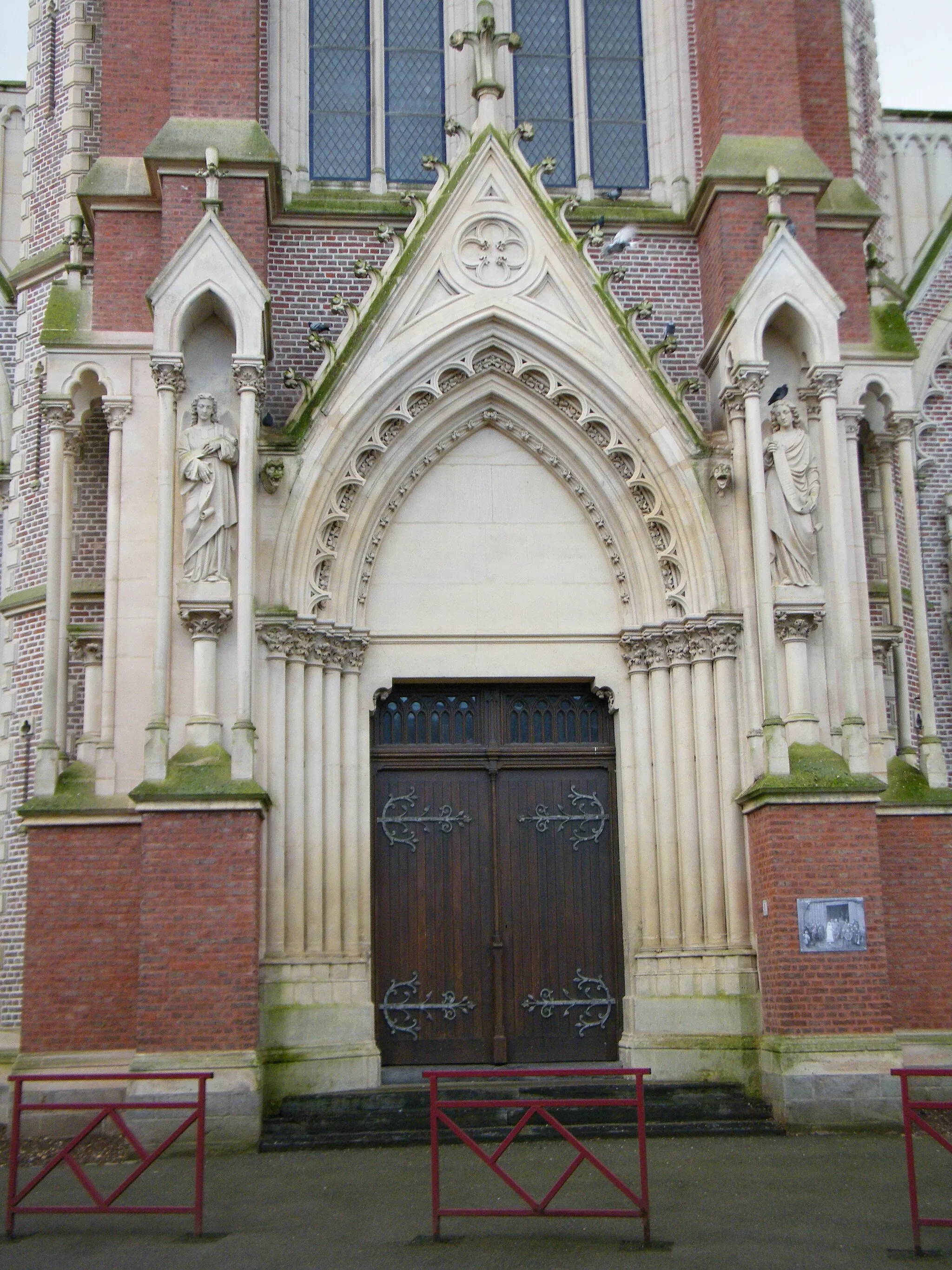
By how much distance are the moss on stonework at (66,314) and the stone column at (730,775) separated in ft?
19.3

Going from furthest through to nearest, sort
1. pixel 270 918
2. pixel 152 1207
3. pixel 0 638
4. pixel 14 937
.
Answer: pixel 0 638 < pixel 14 937 < pixel 270 918 < pixel 152 1207

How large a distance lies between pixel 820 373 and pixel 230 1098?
7.33 meters

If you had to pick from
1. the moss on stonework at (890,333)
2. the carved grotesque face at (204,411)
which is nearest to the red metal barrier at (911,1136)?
the carved grotesque face at (204,411)

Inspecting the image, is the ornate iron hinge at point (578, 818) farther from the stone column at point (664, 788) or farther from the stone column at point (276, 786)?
the stone column at point (276, 786)

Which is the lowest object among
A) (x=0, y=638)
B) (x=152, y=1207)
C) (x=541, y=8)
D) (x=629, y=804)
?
(x=152, y=1207)

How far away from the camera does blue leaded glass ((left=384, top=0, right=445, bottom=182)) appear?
47.1ft

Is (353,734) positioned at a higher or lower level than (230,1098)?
higher

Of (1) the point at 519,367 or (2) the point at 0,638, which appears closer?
(1) the point at 519,367

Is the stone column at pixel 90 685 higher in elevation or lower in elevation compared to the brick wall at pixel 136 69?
lower

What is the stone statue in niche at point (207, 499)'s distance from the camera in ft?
38.6

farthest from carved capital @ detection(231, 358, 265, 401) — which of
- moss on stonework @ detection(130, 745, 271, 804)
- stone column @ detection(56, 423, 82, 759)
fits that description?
moss on stonework @ detection(130, 745, 271, 804)

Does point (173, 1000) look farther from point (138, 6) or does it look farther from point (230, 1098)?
point (138, 6)

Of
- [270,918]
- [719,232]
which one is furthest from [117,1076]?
[719,232]

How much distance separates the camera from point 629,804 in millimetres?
12789
